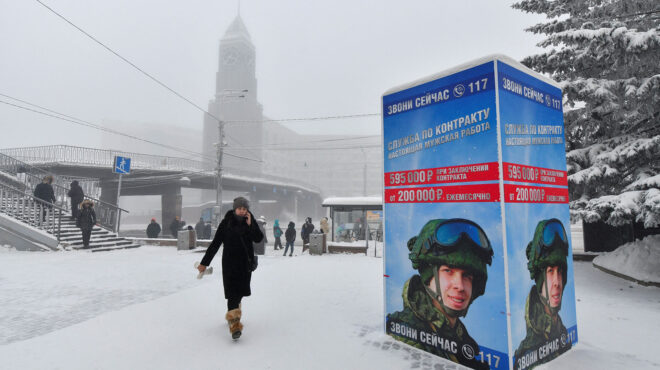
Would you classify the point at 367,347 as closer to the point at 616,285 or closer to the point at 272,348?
the point at 272,348

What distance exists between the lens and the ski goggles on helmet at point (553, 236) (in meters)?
3.33

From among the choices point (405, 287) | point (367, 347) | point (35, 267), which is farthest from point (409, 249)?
point (35, 267)

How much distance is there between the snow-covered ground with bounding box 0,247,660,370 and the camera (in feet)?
10.5

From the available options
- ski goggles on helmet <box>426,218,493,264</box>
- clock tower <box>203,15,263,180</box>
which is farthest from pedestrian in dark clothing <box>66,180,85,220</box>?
clock tower <box>203,15,263,180</box>

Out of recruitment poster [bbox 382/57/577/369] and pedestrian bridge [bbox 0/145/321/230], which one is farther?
pedestrian bridge [bbox 0/145/321/230]

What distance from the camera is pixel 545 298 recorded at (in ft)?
10.6

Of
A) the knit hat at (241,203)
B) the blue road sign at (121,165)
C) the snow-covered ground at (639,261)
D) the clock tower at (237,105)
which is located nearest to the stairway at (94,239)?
the blue road sign at (121,165)

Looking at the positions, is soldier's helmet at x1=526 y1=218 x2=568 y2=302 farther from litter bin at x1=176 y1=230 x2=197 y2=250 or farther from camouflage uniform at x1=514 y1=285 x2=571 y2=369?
litter bin at x1=176 y1=230 x2=197 y2=250

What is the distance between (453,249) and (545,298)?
3.32 feet

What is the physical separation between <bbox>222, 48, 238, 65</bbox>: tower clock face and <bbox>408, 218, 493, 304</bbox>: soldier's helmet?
127481mm

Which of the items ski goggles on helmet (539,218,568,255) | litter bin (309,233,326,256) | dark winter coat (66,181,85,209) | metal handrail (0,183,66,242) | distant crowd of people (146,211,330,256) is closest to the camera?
ski goggles on helmet (539,218,568,255)

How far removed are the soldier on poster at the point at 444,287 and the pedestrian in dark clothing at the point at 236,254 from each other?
70.8 inches

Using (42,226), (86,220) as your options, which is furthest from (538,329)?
(42,226)

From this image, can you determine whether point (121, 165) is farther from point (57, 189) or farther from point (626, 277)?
point (626, 277)
